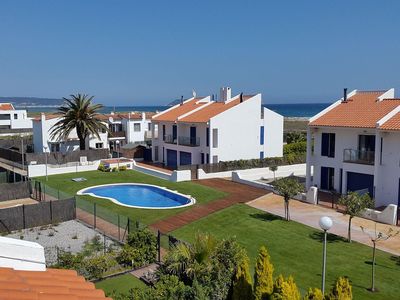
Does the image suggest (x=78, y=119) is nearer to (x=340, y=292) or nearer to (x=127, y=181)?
(x=127, y=181)

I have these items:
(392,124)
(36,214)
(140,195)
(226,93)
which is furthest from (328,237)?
(226,93)

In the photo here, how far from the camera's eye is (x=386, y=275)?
17.5 m

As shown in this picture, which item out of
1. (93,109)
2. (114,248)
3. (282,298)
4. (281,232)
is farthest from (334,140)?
(93,109)

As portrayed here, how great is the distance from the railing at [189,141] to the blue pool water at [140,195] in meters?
9.22

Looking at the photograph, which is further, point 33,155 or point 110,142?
point 110,142

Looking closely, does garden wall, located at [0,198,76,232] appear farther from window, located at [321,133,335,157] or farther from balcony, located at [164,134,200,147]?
balcony, located at [164,134,200,147]

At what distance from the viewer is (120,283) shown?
1695cm

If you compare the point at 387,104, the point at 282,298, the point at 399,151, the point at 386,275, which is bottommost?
the point at 386,275

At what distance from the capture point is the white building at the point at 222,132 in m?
42.3

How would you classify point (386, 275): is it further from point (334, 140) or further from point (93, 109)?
point (93, 109)

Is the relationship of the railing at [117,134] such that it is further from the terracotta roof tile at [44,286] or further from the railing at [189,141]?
the terracotta roof tile at [44,286]


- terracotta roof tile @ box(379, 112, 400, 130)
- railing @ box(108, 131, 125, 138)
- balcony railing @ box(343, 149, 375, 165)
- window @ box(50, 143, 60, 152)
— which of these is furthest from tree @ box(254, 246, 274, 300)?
railing @ box(108, 131, 125, 138)

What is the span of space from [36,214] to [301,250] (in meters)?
15.8

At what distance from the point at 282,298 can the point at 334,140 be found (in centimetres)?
2380
